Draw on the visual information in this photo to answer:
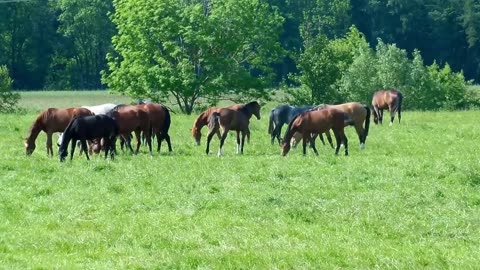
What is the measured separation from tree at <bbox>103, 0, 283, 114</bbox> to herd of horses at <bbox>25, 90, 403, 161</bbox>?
23673mm

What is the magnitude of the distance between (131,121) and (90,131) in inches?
101

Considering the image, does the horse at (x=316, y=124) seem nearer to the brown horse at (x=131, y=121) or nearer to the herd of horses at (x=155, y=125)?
the herd of horses at (x=155, y=125)

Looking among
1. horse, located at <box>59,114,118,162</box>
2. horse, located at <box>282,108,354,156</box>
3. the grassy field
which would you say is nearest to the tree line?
horse, located at <box>282,108,354,156</box>

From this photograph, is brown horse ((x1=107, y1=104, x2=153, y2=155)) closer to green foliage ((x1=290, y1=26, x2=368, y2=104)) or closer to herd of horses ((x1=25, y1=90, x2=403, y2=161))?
herd of horses ((x1=25, y1=90, x2=403, y2=161))

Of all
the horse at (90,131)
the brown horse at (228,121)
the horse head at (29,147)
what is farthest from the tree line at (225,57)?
the horse at (90,131)

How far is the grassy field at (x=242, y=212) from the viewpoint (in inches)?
487

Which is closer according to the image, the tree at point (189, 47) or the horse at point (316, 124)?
the horse at point (316, 124)

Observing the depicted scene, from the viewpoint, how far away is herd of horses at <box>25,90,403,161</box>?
2409 centimetres

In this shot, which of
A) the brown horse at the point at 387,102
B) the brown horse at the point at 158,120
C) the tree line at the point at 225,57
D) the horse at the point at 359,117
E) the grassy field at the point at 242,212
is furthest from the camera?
the tree line at the point at 225,57

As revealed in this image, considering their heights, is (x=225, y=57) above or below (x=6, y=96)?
above

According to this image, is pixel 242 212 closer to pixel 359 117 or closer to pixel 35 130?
pixel 35 130

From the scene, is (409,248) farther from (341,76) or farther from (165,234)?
(341,76)

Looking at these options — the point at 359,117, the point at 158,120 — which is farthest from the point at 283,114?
the point at 158,120

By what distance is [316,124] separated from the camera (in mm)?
25078
